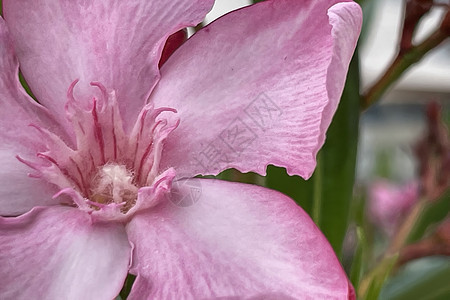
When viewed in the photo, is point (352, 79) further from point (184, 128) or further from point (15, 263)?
point (15, 263)

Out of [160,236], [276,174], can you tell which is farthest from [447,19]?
[160,236]

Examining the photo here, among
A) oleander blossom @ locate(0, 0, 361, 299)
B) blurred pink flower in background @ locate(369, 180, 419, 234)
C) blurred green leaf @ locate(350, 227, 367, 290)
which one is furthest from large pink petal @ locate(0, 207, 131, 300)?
blurred pink flower in background @ locate(369, 180, 419, 234)

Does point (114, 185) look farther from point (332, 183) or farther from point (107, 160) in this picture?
point (332, 183)

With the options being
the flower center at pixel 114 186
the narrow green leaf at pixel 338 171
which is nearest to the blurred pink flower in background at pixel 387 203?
the narrow green leaf at pixel 338 171

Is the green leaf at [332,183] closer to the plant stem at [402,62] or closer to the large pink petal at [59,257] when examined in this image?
the plant stem at [402,62]

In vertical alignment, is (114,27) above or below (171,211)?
above

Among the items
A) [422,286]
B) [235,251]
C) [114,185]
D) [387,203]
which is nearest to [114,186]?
[114,185]
